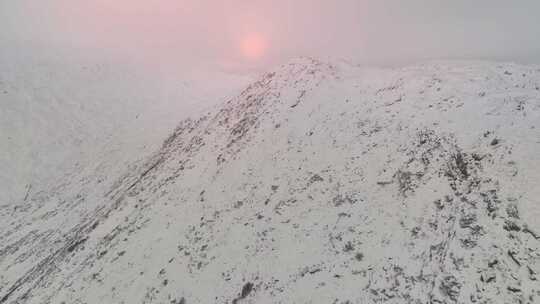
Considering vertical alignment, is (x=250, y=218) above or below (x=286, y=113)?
below

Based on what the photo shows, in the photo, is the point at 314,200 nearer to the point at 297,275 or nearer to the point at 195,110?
the point at 297,275

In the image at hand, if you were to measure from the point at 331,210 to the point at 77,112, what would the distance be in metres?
37.1

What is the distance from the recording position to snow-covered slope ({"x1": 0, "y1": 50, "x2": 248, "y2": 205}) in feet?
113

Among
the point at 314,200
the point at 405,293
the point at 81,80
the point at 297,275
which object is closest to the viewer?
the point at 405,293

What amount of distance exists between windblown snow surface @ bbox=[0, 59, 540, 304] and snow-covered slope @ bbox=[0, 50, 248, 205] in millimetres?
8435

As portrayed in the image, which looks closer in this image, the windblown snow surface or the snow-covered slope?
the windblown snow surface

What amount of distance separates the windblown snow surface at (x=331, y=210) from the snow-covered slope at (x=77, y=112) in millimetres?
8435

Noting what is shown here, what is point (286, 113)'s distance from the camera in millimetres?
23500

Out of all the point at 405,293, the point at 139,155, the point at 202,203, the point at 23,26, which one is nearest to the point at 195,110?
the point at 139,155

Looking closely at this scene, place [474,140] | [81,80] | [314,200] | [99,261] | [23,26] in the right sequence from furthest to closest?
1. [23,26]
2. [81,80]
3. [99,261]
4. [314,200]
5. [474,140]

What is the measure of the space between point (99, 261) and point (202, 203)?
5.93m

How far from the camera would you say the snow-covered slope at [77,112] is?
113 ft

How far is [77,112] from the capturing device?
41.8 metres

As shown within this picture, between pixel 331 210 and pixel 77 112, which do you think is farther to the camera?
pixel 77 112
